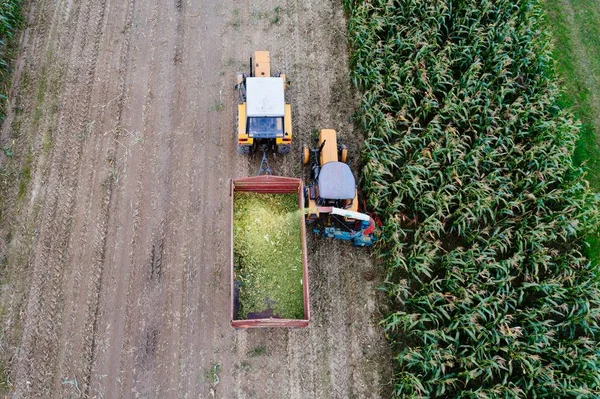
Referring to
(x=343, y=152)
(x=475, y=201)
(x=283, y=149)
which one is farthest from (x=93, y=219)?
(x=475, y=201)

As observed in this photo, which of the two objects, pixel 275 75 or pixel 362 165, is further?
pixel 275 75

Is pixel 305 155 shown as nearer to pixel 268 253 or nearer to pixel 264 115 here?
pixel 264 115

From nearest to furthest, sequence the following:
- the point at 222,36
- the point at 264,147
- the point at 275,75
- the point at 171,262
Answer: the point at 171,262 < the point at 264,147 < the point at 275,75 < the point at 222,36

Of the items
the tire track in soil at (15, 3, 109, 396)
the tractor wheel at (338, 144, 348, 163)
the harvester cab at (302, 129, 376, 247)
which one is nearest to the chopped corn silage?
the harvester cab at (302, 129, 376, 247)

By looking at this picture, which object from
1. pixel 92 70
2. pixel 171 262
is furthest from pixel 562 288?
pixel 92 70

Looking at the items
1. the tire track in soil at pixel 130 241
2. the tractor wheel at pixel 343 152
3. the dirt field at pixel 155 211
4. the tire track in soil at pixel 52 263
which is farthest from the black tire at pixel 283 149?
the tire track in soil at pixel 52 263

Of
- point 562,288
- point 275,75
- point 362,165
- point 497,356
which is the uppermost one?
point 275,75

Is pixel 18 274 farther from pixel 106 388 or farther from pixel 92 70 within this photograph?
pixel 92 70

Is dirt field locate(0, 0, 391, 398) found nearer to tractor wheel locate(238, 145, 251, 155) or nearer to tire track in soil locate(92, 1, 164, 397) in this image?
tire track in soil locate(92, 1, 164, 397)
